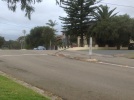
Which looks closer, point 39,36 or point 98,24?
point 98,24

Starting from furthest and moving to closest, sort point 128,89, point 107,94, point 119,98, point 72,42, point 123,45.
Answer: point 72,42 → point 123,45 → point 128,89 → point 107,94 → point 119,98

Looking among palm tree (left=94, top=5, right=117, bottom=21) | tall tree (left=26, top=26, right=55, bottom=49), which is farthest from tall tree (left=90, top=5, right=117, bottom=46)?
tall tree (left=26, top=26, right=55, bottom=49)

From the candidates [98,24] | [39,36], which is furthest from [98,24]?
[39,36]

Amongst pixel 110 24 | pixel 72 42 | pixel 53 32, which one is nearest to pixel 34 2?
pixel 110 24

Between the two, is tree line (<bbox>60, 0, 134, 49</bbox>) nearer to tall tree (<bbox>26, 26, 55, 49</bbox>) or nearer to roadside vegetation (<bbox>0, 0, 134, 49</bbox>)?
roadside vegetation (<bbox>0, 0, 134, 49</bbox>)

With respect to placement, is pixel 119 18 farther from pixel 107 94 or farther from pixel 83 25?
pixel 107 94

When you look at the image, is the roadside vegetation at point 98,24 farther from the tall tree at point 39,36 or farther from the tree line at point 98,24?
the tall tree at point 39,36

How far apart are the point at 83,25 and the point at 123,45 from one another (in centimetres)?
957

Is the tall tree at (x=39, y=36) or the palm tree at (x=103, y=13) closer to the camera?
the palm tree at (x=103, y=13)

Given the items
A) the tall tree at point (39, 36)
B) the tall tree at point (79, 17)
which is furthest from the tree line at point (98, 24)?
the tall tree at point (39, 36)

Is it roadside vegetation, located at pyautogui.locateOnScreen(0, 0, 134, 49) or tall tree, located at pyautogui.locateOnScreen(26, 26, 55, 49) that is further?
tall tree, located at pyautogui.locateOnScreen(26, 26, 55, 49)

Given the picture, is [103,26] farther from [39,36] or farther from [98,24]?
[39,36]

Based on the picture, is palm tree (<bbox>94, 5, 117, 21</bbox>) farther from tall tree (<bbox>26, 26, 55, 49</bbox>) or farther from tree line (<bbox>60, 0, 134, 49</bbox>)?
tall tree (<bbox>26, 26, 55, 49</bbox>)

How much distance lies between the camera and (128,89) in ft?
44.3
